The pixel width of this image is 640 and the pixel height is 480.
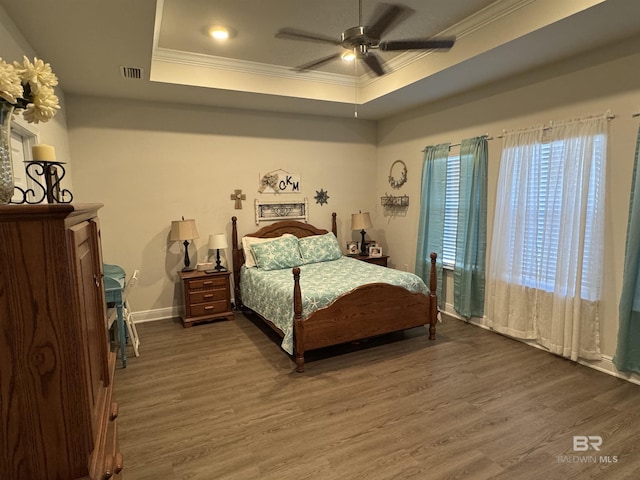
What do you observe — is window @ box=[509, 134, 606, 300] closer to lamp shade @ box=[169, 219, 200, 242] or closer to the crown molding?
the crown molding

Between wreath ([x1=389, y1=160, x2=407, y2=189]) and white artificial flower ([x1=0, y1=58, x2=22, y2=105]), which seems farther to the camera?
wreath ([x1=389, y1=160, x2=407, y2=189])

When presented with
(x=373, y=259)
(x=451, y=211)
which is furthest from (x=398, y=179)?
(x=373, y=259)

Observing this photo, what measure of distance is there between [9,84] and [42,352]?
0.75 metres

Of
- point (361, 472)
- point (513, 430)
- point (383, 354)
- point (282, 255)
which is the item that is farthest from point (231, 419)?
point (282, 255)

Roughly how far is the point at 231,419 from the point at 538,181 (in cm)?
341

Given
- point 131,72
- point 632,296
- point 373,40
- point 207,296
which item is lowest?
point 207,296

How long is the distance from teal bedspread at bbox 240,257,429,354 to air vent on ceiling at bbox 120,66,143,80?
2.34 metres

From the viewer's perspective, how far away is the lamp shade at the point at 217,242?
4.47 m

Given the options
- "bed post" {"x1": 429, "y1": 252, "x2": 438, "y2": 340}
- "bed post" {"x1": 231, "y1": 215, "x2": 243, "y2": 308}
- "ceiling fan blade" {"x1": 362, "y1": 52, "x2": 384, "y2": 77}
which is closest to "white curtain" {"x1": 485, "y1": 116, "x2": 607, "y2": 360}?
"bed post" {"x1": 429, "y1": 252, "x2": 438, "y2": 340}

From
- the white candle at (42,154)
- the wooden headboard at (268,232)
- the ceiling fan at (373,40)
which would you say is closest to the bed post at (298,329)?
the ceiling fan at (373,40)

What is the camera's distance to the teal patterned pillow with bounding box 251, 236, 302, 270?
444 centimetres

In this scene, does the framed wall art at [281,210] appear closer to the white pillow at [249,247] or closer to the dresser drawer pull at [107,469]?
the white pillow at [249,247]

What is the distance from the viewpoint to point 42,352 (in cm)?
91

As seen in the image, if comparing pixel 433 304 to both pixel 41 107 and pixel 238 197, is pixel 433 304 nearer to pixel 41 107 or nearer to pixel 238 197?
pixel 238 197
